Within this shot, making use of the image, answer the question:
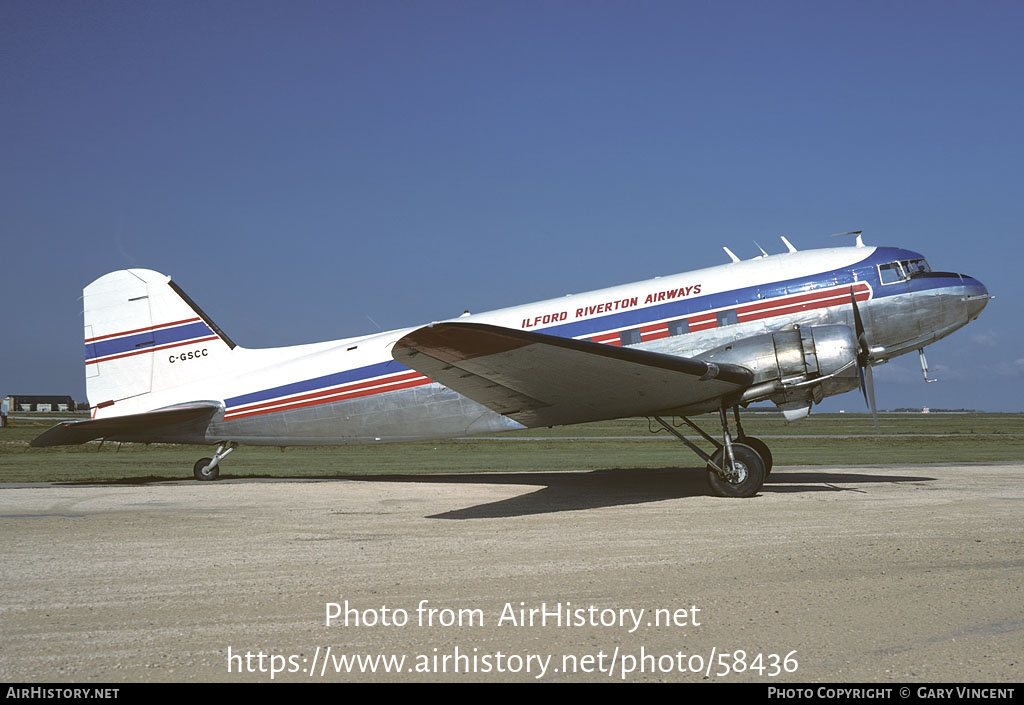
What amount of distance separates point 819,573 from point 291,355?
13.7 metres

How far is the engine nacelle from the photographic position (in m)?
13.8

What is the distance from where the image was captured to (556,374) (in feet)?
41.8

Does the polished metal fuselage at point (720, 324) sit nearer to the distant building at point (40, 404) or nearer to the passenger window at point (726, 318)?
the passenger window at point (726, 318)

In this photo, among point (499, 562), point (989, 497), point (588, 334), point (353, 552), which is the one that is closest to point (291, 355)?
point (588, 334)

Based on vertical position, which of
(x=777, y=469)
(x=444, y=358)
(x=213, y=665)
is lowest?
(x=777, y=469)

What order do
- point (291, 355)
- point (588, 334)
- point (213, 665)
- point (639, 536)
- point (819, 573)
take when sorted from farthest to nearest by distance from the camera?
point (291, 355) < point (588, 334) < point (639, 536) < point (819, 573) < point (213, 665)

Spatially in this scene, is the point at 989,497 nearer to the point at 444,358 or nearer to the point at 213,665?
the point at 444,358

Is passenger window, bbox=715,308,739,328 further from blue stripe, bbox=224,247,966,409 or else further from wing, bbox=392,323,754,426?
wing, bbox=392,323,754,426

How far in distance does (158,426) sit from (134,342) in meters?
2.15

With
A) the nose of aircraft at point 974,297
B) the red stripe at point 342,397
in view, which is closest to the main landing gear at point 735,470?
the nose of aircraft at point 974,297

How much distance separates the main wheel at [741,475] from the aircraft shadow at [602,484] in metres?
0.71

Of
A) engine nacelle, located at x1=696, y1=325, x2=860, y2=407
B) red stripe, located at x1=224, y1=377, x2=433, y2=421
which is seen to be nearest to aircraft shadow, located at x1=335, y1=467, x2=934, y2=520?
engine nacelle, located at x1=696, y1=325, x2=860, y2=407

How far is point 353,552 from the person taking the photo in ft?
29.5

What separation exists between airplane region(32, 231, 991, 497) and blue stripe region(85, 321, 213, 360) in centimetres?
3
